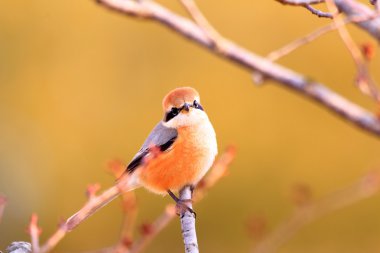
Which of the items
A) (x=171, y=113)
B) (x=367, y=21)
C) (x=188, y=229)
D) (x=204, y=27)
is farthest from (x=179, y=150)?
(x=204, y=27)

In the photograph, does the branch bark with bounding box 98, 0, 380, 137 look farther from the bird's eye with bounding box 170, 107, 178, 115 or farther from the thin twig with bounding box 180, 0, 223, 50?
the bird's eye with bounding box 170, 107, 178, 115

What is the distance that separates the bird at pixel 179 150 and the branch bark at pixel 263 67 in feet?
7.28

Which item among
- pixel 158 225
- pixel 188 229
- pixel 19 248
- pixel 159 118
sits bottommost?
pixel 158 225

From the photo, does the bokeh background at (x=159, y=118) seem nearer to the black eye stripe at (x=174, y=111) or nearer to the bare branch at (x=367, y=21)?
the black eye stripe at (x=174, y=111)

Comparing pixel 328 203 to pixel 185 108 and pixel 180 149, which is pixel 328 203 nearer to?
pixel 185 108

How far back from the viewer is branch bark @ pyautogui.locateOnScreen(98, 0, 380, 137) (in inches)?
57.1

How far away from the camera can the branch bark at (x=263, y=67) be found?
1.45 meters

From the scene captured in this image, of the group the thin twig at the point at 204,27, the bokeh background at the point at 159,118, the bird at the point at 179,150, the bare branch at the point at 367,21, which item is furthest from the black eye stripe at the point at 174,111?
the bokeh background at the point at 159,118

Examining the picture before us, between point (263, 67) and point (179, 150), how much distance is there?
2467 mm

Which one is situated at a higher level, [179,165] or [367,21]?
[179,165]

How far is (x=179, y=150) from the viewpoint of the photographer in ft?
12.9

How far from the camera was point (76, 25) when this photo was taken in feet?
30.0

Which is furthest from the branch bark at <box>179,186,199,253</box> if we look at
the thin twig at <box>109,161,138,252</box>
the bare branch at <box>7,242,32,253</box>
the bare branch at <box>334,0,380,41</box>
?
the bare branch at <box>334,0,380,41</box>

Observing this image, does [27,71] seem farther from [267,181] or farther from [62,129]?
[267,181]
